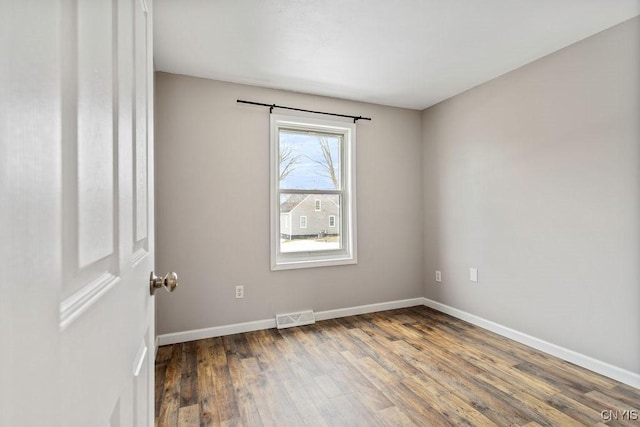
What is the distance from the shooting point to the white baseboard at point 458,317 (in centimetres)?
212

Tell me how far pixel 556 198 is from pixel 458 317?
61.7 inches

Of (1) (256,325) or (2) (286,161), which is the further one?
(2) (286,161)

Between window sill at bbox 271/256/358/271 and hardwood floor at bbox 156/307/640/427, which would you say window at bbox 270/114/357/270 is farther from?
hardwood floor at bbox 156/307/640/427

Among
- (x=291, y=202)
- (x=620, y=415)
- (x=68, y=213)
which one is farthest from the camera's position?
(x=291, y=202)

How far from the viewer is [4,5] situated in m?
0.21

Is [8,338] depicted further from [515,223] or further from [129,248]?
[515,223]

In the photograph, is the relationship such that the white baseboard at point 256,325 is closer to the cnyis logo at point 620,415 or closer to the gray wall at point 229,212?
the gray wall at point 229,212

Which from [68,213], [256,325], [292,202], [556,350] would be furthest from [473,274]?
[68,213]

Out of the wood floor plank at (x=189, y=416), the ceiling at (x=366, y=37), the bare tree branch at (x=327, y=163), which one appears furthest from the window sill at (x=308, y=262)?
the ceiling at (x=366, y=37)

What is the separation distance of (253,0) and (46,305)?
2092mm

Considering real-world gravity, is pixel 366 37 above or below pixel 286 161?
above

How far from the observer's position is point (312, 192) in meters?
3.35

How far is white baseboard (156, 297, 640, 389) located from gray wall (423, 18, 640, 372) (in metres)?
0.06

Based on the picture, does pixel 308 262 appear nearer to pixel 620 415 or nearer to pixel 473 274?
pixel 473 274
